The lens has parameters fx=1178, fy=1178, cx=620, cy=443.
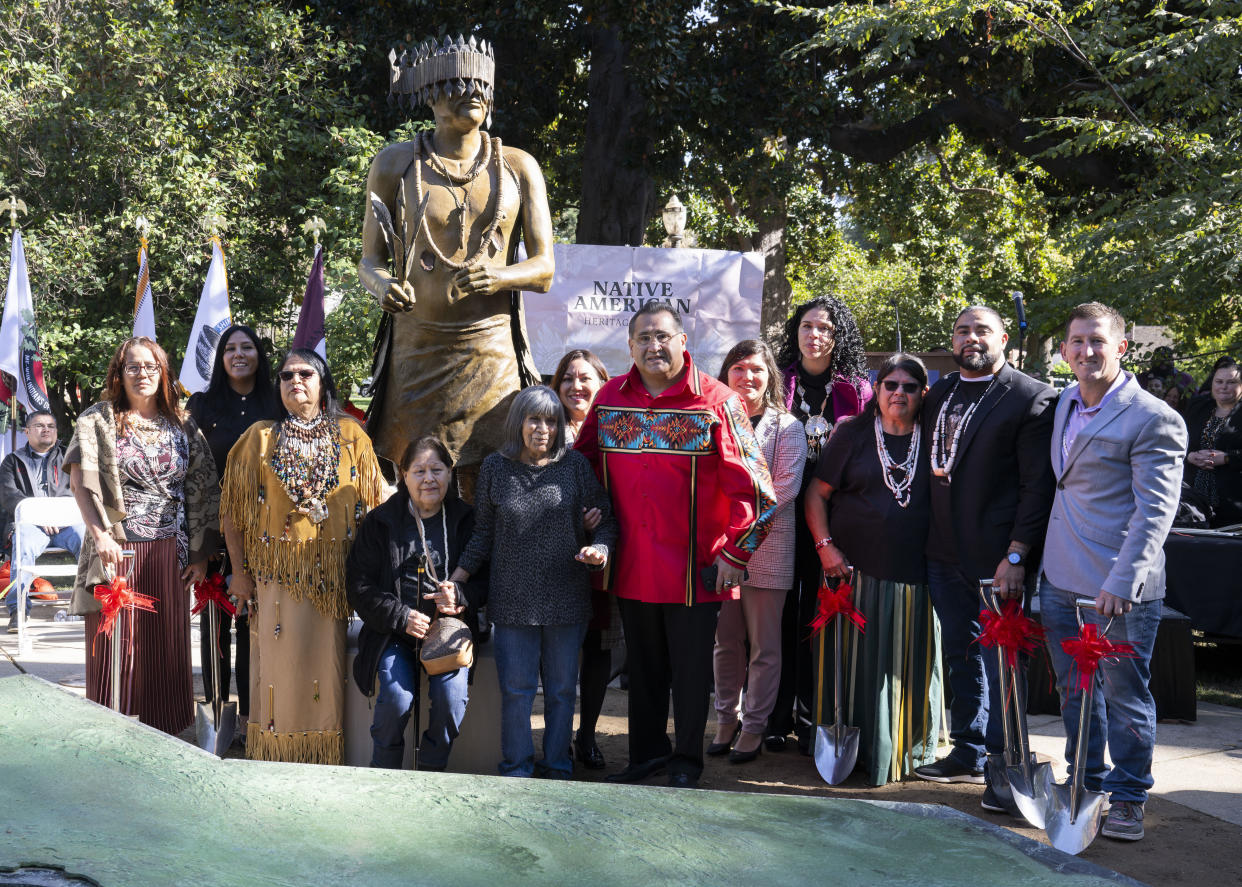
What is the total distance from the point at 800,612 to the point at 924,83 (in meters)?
9.90

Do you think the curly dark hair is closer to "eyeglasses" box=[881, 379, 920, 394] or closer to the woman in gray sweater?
"eyeglasses" box=[881, 379, 920, 394]

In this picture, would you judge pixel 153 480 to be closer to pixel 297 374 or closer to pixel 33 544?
pixel 297 374

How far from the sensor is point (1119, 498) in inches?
160

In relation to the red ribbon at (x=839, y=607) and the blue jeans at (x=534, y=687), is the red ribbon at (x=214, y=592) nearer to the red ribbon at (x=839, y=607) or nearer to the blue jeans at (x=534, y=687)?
the blue jeans at (x=534, y=687)

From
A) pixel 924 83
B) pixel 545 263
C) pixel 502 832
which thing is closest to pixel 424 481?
pixel 545 263

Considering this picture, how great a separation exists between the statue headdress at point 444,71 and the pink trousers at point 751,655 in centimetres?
A: 240

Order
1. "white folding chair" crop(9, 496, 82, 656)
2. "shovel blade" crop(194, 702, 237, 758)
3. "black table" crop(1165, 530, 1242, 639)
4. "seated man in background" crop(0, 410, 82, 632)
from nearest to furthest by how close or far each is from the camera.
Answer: "shovel blade" crop(194, 702, 237, 758)
"black table" crop(1165, 530, 1242, 639)
"white folding chair" crop(9, 496, 82, 656)
"seated man in background" crop(0, 410, 82, 632)

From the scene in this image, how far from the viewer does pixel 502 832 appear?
174 centimetres

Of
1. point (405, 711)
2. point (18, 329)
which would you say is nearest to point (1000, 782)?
point (405, 711)

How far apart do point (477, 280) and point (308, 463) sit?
95cm

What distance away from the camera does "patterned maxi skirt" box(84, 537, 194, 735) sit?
16.5 feet

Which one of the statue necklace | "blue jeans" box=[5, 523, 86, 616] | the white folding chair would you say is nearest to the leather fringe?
the statue necklace

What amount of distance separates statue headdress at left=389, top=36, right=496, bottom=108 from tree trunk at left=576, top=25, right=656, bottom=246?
749 cm

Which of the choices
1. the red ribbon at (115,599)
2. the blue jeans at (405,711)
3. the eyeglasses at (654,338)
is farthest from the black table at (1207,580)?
the red ribbon at (115,599)
